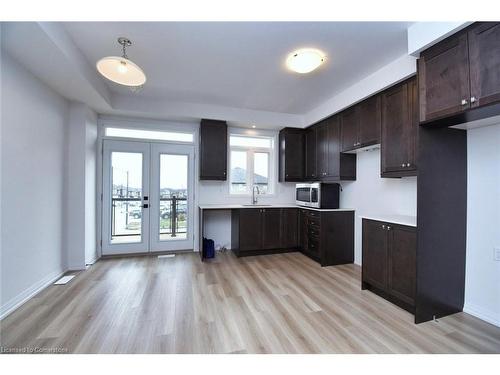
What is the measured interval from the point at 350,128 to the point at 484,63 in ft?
5.71

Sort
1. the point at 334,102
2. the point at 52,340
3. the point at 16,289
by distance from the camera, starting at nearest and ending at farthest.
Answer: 1. the point at 52,340
2. the point at 16,289
3. the point at 334,102

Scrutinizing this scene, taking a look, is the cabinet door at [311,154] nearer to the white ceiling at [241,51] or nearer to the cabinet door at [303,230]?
the cabinet door at [303,230]

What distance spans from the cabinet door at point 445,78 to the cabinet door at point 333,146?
1599 millimetres

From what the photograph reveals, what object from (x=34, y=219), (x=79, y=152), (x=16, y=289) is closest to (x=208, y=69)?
(x=79, y=152)

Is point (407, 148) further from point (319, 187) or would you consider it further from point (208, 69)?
point (208, 69)

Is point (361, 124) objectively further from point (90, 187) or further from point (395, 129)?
point (90, 187)

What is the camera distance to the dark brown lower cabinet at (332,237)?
352cm

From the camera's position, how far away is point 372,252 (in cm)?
258

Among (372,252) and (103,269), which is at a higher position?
(372,252)

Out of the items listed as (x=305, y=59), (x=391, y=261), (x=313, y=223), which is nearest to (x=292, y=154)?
(x=313, y=223)

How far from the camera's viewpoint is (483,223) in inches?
83.0

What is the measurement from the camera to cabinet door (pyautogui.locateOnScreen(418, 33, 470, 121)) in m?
1.69

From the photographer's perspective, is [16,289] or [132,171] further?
[132,171]
